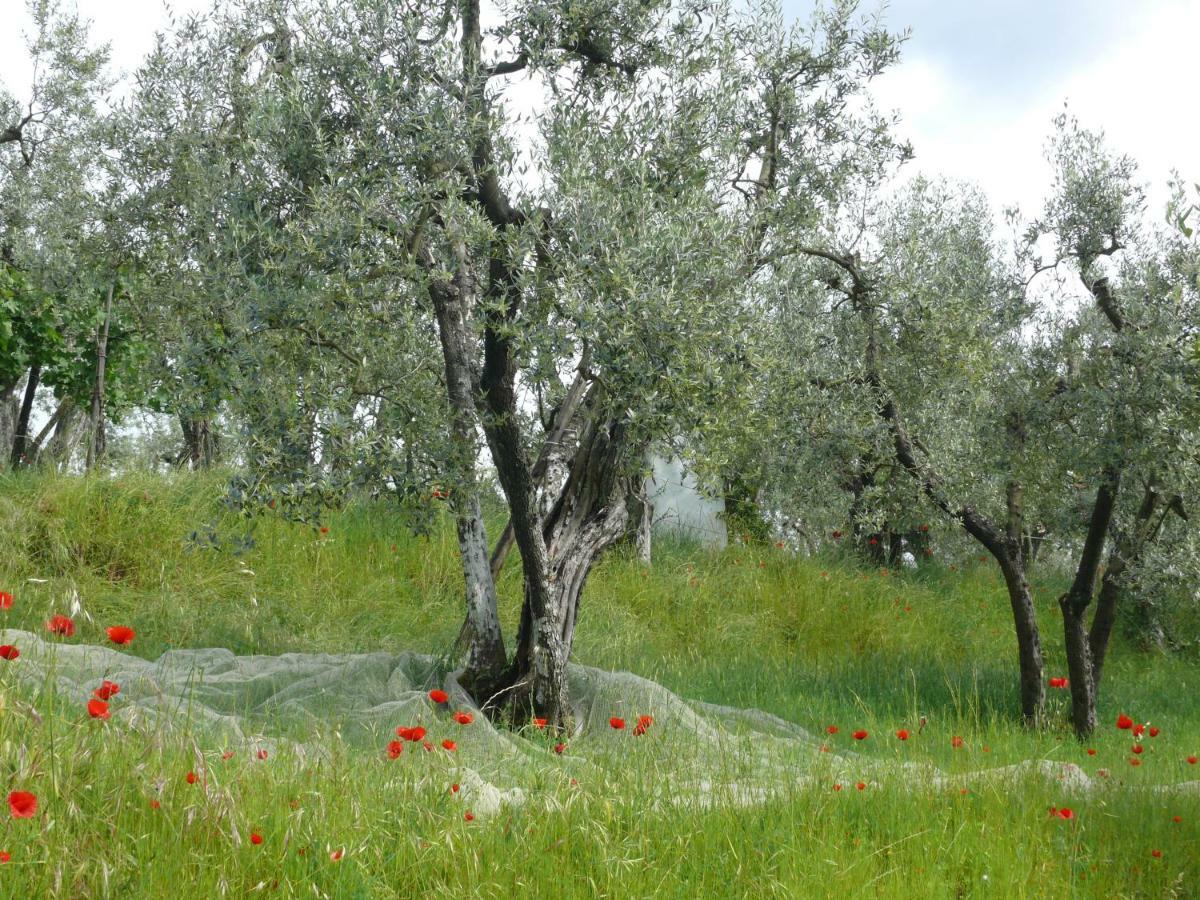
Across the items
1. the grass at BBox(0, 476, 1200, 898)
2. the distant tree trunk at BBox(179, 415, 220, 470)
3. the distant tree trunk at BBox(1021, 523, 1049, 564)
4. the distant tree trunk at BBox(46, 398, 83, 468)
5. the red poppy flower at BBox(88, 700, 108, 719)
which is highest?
the distant tree trunk at BBox(46, 398, 83, 468)

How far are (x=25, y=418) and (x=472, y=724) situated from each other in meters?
20.7

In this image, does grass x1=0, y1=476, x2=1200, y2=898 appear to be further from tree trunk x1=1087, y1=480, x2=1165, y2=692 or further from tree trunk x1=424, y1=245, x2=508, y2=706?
tree trunk x1=424, y1=245, x2=508, y2=706

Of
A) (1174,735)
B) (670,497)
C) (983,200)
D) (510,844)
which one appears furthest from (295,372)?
(983,200)

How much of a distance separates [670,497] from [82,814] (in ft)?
59.9

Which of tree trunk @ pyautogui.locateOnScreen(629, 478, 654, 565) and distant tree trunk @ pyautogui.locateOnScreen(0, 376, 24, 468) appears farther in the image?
distant tree trunk @ pyautogui.locateOnScreen(0, 376, 24, 468)

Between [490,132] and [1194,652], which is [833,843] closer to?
[490,132]

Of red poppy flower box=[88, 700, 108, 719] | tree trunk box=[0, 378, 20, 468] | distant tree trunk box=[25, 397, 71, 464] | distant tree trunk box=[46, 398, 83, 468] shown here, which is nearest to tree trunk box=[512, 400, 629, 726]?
A: red poppy flower box=[88, 700, 108, 719]

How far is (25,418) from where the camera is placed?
83.0 ft

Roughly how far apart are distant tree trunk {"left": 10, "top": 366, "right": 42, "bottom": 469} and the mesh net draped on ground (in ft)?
49.6

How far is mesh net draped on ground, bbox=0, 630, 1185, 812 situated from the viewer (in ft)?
21.0

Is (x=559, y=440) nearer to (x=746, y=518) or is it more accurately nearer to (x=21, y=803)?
(x=21, y=803)

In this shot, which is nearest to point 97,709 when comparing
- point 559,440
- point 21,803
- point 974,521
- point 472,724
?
point 21,803

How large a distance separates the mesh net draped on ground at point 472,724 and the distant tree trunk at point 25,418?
15118 mm

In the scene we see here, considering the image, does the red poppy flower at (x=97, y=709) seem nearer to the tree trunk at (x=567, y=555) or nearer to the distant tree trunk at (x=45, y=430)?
the tree trunk at (x=567, y=555)
